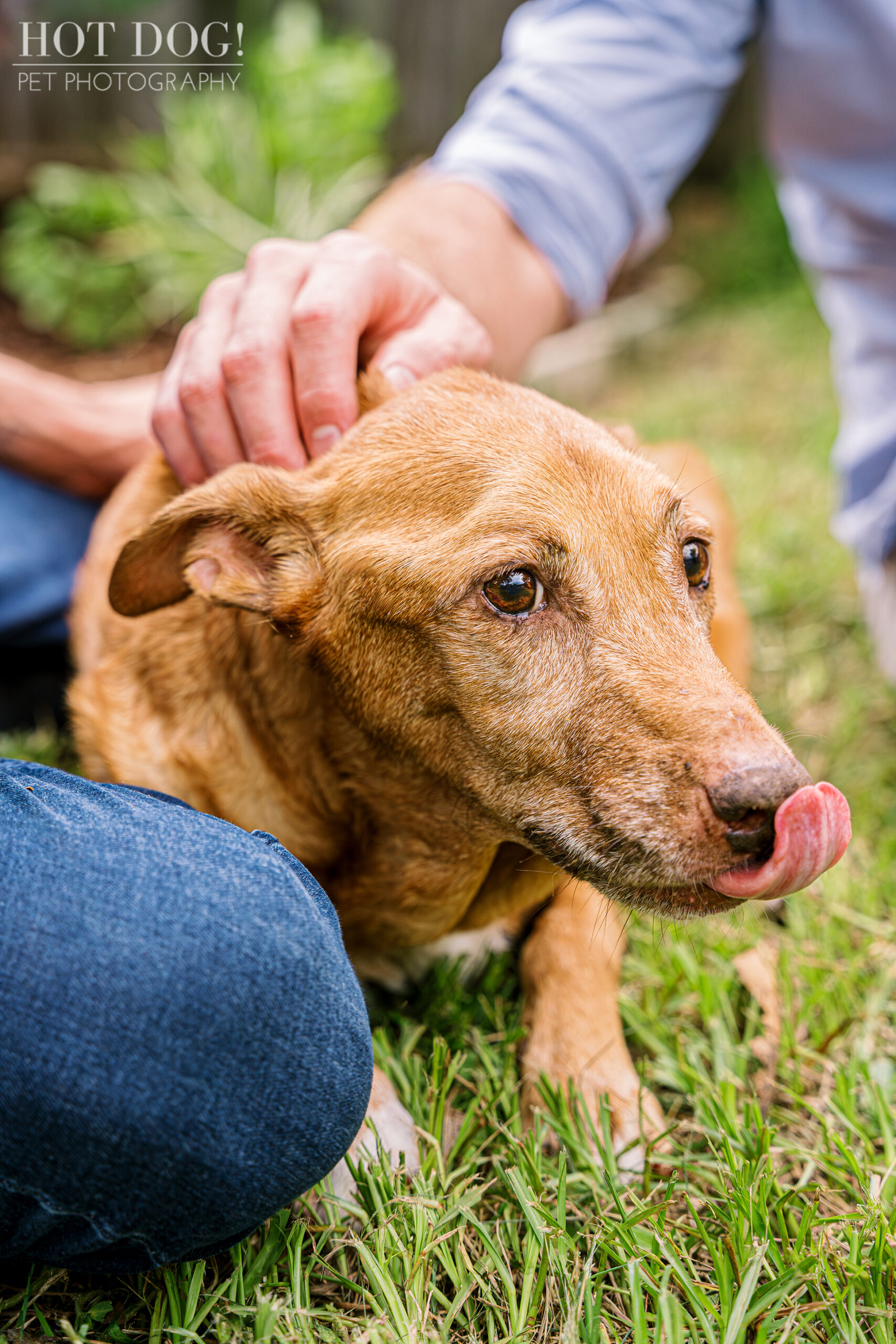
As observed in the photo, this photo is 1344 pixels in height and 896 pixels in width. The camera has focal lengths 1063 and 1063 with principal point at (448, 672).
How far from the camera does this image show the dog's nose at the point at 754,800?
1.54 m

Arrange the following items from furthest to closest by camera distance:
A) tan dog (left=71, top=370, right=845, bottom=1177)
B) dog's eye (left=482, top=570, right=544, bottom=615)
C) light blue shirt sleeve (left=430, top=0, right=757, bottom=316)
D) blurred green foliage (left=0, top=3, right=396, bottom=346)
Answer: blurred green foliage (left=0, top=3, right=396, bottom=346) → light blue shirt sleeve (left=430, top=0, right=757, bottom=316) → dog's eye (left=482, top=570, right=544, bottom=615) → tan dog (left=71, top=370, right=845, bottom=1177)

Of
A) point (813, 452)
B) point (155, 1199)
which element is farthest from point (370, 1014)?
point (813, 452)

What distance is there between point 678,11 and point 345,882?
2.81m

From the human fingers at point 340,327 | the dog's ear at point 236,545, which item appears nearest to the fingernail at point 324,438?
the human fingers at point 340,327

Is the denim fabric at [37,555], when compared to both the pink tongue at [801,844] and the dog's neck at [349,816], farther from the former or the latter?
the pink tongue at [801,844]

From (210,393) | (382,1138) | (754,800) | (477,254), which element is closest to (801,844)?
(754,800)

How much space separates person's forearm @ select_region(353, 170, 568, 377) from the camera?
9.27ft

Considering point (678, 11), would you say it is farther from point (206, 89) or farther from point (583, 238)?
point (206, 89)

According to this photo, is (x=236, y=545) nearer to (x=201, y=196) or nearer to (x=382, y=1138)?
(x=382, y=1138)

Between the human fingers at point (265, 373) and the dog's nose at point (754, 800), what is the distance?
111 cm

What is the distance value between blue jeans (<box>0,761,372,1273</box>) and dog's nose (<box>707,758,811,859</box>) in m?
0.63

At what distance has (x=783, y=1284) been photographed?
1.57 m

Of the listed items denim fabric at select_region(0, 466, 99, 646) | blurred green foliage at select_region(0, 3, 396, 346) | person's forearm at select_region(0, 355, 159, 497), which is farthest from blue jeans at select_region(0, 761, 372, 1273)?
blurred green foliage at select_region(0, 3, 396, 346)

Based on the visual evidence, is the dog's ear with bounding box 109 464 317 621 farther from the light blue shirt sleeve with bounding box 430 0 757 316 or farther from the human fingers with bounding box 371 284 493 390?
the light blue shirt sleeve with bounding box 430 0 757 316
